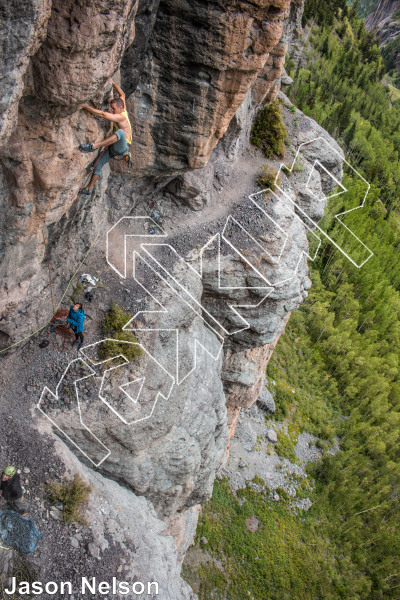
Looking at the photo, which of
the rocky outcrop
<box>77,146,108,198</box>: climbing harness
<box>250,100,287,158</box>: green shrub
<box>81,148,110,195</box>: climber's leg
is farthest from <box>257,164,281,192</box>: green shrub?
the rocky outcrop

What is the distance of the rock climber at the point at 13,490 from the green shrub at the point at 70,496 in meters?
0.94

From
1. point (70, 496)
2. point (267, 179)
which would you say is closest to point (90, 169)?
point (70, 496)

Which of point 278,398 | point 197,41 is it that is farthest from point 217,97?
point 278,398

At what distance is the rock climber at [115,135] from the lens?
451 inches

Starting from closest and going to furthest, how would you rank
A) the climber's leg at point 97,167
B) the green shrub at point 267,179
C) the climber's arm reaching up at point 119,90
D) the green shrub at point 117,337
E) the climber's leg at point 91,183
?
the climber's arm reaching up at point 119,90, the climber's leg at point 97,167, the climber's leg at point 91,183, the green shrub at point 117,337, the green shrub at point 267,179

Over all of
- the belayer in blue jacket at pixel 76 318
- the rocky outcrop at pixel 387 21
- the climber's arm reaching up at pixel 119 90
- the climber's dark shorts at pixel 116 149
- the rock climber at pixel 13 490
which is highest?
the rocky outcrop at pixel 387 21

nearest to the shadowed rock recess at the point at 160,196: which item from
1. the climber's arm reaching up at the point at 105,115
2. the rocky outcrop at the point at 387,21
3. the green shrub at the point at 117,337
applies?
the climber's arm reaching up at the point at 105,115

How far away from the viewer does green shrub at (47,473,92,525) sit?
12.8 metres

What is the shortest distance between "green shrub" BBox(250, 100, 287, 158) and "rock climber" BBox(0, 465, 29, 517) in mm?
20255

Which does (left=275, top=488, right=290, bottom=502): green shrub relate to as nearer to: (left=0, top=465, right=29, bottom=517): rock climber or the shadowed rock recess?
the shadowed rock recess

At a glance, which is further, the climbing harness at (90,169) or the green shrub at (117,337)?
the green shrub at (117,337)

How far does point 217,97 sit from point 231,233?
6.46 meters

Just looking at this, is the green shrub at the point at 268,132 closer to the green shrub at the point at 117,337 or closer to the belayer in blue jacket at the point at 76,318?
the green shrub at the point at 117,337

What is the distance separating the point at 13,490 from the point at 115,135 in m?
10.3
